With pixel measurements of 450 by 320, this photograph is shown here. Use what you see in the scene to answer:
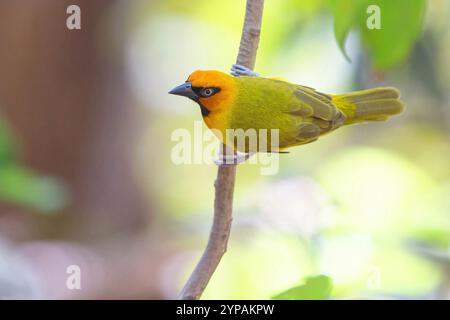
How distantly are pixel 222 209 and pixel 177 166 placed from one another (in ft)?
10.4

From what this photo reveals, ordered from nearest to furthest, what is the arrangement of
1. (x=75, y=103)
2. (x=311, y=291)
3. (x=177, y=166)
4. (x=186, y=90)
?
(x=311, y=291) → (x=186, y=90) → (x=75, y=103) → (x=177, y=166)

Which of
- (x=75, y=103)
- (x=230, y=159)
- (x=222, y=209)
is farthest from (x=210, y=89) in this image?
(x=75, y=103)

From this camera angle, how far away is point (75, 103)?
3846 mm

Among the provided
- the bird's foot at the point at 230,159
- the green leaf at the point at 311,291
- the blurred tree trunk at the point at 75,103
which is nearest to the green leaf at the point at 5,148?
the bird's foot at the point at 230,159

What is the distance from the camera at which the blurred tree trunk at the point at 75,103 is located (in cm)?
352

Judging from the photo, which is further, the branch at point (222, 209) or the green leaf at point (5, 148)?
the green leaf at point (5, 148)

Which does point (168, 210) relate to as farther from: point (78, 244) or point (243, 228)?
point (243, 228)

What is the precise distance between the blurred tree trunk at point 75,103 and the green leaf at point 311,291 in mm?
2909

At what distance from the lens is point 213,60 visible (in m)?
3.34

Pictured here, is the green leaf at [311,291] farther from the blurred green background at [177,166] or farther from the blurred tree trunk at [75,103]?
the blurred tree trunk at [75,103]

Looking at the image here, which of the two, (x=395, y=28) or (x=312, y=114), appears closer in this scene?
(x=395, y=28)

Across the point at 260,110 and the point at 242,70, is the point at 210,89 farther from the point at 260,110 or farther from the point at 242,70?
the point at 242,70

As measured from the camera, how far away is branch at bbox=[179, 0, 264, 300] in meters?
Answer: 1.12

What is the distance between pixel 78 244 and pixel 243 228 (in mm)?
1504
